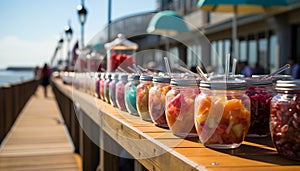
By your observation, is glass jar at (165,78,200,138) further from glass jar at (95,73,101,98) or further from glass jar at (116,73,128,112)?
glass jar at (95,73,101,98)

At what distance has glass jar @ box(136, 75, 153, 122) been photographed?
176 centimetres

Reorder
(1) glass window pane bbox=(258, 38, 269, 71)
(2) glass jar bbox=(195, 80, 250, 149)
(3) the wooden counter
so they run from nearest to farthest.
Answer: (3) the wooden counter → (2) glass jar bbox=(195, 80, 250, 149) → (1) glass window pane bbox=(258, 38, 269, 71)

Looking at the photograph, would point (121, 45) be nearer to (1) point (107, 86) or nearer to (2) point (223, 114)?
(1) point (107, 86)

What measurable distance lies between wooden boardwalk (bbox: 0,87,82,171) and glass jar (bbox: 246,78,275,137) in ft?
10.8

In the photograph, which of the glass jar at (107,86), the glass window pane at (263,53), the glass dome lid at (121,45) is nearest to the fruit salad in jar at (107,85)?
the glass jar at (107,86)

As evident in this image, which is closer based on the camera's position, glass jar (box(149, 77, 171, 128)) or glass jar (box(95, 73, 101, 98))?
glass jar (box(149, 77, 171, 128))

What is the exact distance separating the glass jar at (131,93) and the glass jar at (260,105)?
639mm

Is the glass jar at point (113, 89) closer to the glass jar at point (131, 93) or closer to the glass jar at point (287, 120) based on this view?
the glass jar at point (131, 93)

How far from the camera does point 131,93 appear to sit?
1.94m

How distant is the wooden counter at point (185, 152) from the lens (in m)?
Result: 1.04

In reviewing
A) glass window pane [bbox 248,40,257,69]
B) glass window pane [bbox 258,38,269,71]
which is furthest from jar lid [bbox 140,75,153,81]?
glass window pane [bbox 248,40,257,69]

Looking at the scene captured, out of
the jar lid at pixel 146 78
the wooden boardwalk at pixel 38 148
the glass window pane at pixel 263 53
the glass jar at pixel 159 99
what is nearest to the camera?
the glass jar at pixel 159 99

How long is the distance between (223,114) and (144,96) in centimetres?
62

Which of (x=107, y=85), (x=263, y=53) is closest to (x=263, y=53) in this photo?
(x=263, y=53)
